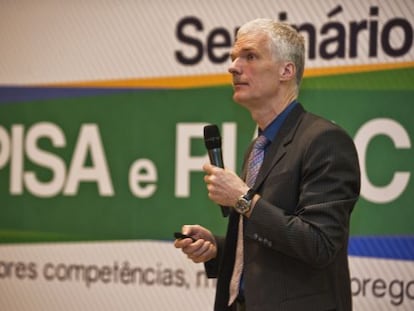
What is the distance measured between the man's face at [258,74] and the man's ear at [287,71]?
18 mm

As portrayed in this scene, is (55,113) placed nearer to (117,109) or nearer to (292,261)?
(117,109)

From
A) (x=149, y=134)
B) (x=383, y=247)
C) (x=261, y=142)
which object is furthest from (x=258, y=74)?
(x=149, y=134)

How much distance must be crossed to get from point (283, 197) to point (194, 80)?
1.97 m

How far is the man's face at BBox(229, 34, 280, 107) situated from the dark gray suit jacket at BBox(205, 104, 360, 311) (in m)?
0.16

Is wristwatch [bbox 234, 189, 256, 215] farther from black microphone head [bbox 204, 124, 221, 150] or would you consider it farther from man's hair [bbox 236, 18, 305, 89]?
man's hair [bbox 236, 18, 305, 89]

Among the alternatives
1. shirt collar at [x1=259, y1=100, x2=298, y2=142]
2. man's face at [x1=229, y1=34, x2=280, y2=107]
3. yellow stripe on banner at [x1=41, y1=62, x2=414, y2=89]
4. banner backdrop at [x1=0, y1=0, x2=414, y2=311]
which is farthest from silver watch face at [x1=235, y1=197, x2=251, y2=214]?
yellow stripe on banner at [x1=41, y1=62, x2=414, y2=89]

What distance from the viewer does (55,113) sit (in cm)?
436

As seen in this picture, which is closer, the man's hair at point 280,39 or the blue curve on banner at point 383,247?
the man's hair at point 280,39

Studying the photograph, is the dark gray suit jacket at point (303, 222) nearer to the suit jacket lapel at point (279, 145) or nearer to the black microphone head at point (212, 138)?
the suit jacket lapel at point (279, 145)

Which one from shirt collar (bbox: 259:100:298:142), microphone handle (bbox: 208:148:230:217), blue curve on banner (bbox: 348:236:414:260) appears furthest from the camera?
blue curve on banner (bbox: 348:236:414:260)

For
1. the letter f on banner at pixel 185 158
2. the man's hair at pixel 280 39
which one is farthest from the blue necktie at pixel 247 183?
the letter f on banner at pixel 185 158

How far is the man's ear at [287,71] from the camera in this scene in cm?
246

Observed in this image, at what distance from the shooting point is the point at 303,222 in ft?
6.95

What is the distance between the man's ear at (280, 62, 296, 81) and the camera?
2.46 metres
